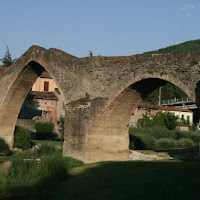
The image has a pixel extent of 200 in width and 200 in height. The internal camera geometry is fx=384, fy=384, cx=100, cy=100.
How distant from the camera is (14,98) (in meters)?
19.0

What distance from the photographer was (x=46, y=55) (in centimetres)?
1511

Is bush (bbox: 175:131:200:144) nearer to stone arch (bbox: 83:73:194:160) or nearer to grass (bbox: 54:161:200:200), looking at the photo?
stone arch (bbox: 83:73:194:160)

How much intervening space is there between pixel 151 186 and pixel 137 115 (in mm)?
24340

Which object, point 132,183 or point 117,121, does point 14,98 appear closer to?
point 117,121

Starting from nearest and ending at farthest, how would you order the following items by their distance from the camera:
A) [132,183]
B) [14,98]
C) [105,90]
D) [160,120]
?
[132,183] → [105,90] → [14,98] → [160,120]

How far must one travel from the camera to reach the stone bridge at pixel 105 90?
10.4 meters

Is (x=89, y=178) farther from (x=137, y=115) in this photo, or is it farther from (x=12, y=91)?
(x=137, y=115)

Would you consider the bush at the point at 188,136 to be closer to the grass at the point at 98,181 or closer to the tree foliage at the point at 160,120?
the tree foliage at the point at 160,120

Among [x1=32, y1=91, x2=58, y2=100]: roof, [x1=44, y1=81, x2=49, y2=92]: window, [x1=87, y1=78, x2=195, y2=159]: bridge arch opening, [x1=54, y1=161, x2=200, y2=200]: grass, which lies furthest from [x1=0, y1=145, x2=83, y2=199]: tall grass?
[x1=44, y1=81, x2=49, y2=92]: window

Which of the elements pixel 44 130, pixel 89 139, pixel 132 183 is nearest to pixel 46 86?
pixel 44 130

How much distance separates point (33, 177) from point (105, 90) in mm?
3967

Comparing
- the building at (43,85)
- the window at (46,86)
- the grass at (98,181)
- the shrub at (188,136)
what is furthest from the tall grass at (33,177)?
the window at (46,86)

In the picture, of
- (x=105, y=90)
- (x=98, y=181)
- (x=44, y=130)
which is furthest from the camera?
(x=44, y=130)

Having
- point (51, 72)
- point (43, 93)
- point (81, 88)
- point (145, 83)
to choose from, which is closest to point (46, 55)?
point (51, 72)
